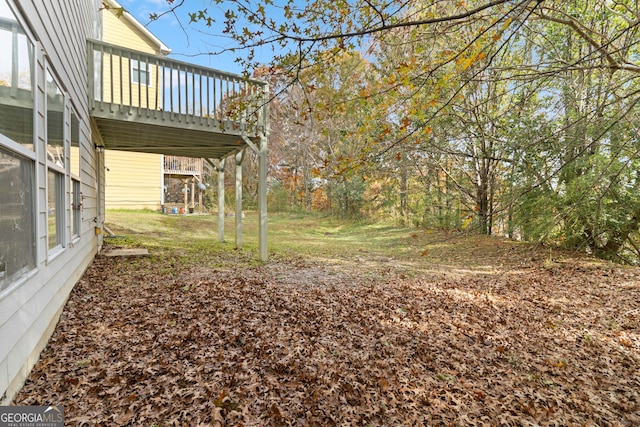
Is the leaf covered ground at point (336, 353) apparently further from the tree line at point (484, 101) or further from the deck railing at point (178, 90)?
the deck railing at point (178, 90)

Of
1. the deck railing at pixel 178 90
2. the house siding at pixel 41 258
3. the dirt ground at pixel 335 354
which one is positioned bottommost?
the dirt ground at pixel 335 354

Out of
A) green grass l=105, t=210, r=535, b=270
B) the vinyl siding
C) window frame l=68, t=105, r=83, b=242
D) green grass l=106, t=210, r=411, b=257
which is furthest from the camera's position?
the vinyl siding

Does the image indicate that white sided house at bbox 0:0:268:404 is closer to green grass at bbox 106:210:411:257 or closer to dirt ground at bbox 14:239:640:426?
dirt ground at bbox 14:239:640:426

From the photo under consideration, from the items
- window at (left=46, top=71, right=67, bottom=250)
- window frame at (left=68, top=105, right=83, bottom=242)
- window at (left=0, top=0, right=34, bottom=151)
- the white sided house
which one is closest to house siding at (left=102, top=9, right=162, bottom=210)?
the white sided house

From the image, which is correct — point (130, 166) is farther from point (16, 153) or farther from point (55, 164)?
point (16, 153)

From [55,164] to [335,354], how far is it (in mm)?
3466

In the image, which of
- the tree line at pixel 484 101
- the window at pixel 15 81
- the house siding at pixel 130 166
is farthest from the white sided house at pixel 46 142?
the house siding at pixel 130 166

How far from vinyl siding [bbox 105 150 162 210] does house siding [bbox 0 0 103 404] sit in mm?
11519

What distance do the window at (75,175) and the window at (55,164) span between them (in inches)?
21.6

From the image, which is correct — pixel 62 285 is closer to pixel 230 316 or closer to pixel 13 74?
pixel 230 316

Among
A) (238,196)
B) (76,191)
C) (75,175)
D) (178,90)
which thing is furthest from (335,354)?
(238,196)

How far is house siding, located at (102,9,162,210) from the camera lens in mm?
14211

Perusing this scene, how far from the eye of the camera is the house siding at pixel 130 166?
46.6ft

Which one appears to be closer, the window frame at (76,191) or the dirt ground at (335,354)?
Result: the dirt ground at (335,354)
